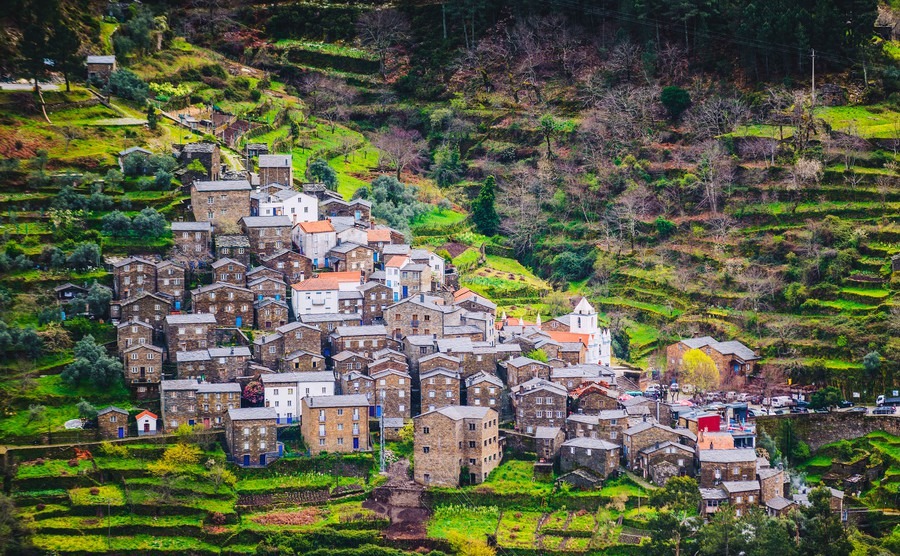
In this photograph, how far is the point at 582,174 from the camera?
122688mm

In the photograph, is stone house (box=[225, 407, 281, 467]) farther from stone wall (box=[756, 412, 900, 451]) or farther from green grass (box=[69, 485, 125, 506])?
stone wall (box=[756, 412, 900, 451])

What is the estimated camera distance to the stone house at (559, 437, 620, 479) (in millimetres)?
93812

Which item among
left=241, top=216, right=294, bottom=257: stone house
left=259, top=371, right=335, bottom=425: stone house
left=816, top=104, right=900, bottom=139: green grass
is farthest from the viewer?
left=816, top=104, right=900, bottom=139: green grass

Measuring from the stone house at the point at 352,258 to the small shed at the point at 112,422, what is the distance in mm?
17288

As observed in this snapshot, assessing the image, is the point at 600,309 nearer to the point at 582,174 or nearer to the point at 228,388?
the point at 582,174

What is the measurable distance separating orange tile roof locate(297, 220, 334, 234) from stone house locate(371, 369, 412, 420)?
13.1 m

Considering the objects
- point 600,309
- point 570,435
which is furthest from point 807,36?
point 570,435

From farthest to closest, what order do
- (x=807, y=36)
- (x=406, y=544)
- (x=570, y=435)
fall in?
(x=807, y=36) → (x=570, y=435) → (x=406, y=544)

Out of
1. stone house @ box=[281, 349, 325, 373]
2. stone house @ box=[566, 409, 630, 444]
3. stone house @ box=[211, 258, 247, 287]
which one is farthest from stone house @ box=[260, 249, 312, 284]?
stone house @ box=[566, 409, 630, 444]

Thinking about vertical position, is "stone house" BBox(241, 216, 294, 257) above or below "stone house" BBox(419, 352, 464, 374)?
above

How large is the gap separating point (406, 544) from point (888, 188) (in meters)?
37.6

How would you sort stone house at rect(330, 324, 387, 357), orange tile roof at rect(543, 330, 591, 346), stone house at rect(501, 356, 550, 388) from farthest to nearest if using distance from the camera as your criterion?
orange tile roof at rect(543, 330, 591, 346) → stone house at rect(330, 324, 387, 357) → stone house at rect(501, 356, 550, 388)

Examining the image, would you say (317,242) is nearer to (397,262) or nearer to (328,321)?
(397,262)

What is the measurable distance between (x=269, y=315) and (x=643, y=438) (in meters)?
21.2
